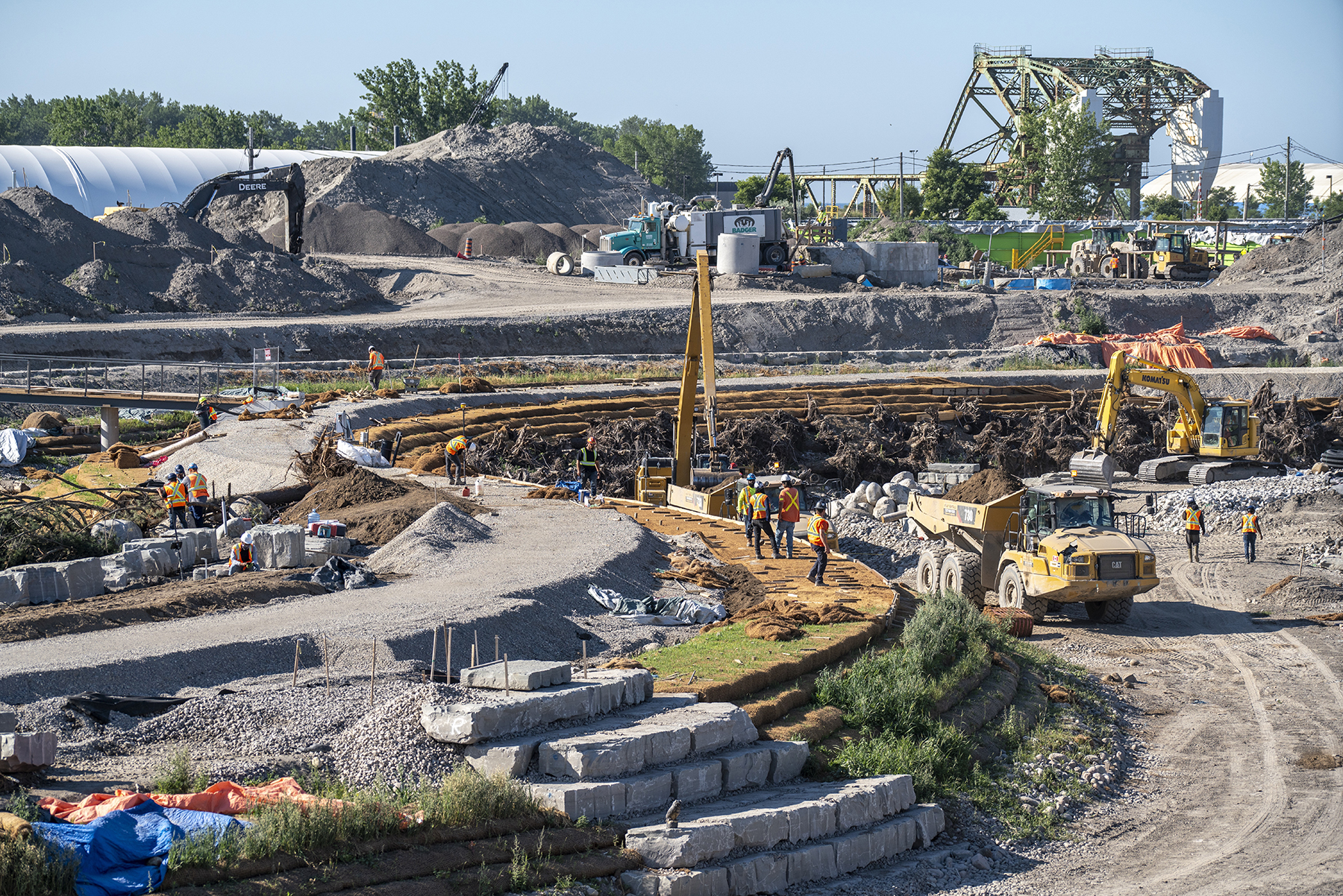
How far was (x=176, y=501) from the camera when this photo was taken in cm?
2070

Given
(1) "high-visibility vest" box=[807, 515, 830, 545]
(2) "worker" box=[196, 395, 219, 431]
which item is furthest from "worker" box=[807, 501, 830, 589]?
(2) "worker" box=[196, 395, 219, 431]

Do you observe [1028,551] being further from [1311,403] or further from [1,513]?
[1311,403]

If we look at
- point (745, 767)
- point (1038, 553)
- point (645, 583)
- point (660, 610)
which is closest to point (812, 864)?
point (745, 767)

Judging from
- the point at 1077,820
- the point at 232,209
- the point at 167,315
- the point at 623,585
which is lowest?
the point at 1077,820

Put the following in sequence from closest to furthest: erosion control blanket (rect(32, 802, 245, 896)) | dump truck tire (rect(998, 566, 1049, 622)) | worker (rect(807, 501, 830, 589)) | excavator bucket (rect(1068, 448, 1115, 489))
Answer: erosion control blanket (rect(32, 802, 245, 896)) < worker (rect(807, 501, 830, 589)) < dump truck tire (rect(998, 566, 1049, 622)) < excavator bucket (rect(1068, 448, 1115, 489))

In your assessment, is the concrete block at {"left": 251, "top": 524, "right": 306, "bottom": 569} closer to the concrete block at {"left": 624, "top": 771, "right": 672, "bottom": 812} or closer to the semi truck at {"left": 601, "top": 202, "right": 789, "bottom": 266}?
the concrete block at {"left": 624, "top": 771, "right": 672, "bottom": 812}

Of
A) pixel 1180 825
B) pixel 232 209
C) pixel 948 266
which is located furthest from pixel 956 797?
pixel 232 209

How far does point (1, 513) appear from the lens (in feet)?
61.3

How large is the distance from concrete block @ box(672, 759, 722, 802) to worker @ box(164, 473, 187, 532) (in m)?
13.1

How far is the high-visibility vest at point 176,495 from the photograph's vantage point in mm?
20641

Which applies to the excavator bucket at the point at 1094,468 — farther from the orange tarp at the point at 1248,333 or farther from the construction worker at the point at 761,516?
the orange tarp at the point at 1248,333

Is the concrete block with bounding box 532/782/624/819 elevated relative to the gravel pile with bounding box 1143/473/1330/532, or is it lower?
elevated

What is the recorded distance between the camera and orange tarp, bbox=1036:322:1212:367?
46750 millimetres

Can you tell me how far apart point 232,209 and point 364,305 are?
1914cm
